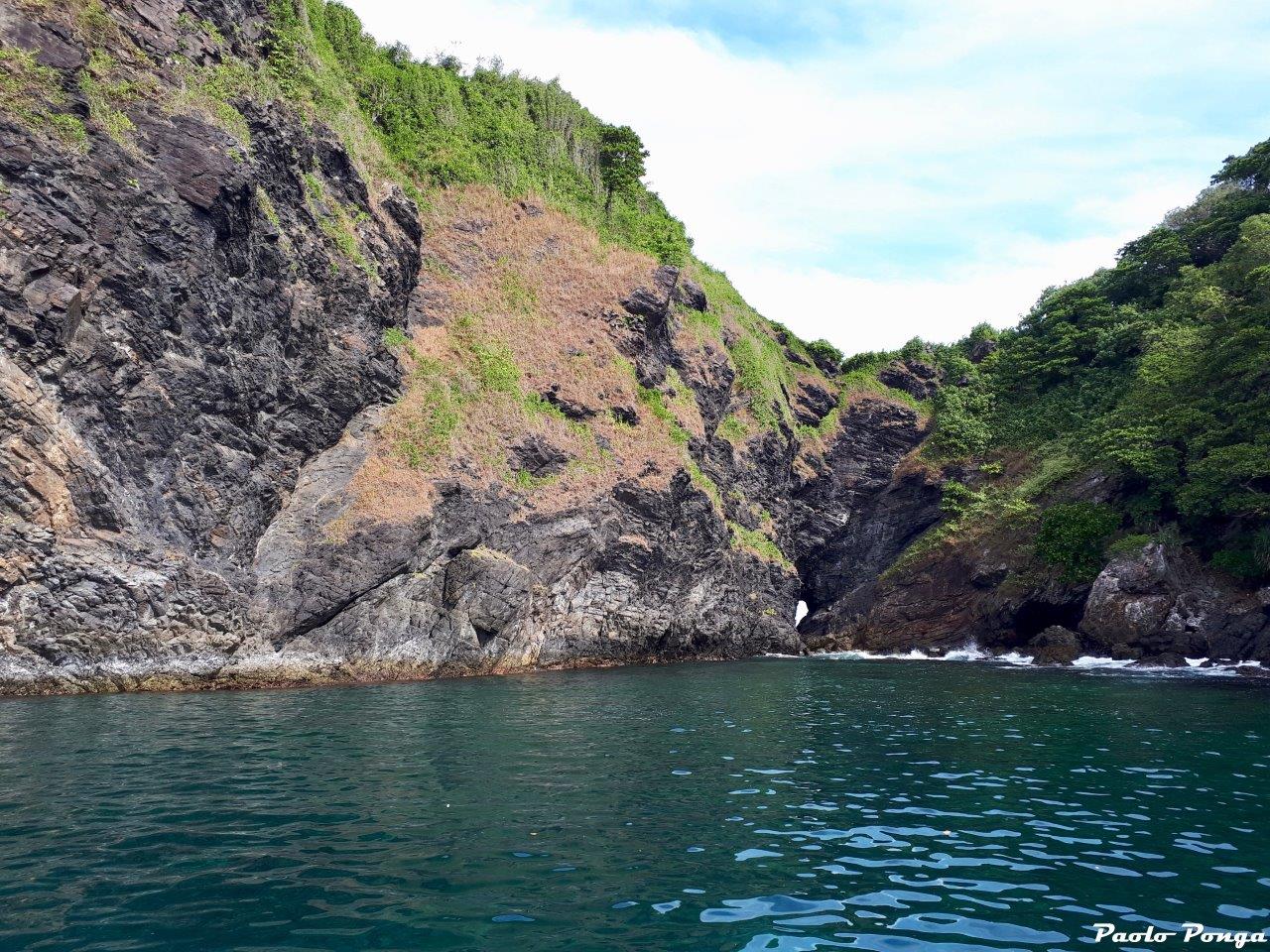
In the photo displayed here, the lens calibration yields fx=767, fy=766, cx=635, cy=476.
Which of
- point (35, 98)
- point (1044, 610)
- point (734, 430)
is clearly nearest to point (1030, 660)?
point (1044, 610)

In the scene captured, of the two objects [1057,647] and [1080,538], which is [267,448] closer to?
[1057,647]

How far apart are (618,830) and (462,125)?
182ft

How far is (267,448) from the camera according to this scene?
108 ft

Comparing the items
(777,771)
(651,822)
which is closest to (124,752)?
(651,822)

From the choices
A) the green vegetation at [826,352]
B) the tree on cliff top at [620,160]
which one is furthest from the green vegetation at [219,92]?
the green vegetation at [826,352]

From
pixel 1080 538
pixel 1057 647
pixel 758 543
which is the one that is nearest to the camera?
pixel 1057 647

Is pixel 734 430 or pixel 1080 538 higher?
pixel 734 430

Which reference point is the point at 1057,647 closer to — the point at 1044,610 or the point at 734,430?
the point at 1044,610

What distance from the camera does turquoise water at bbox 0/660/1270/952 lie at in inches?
289

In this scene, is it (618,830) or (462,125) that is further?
(462,125)

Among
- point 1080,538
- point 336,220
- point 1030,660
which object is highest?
point 336,220
